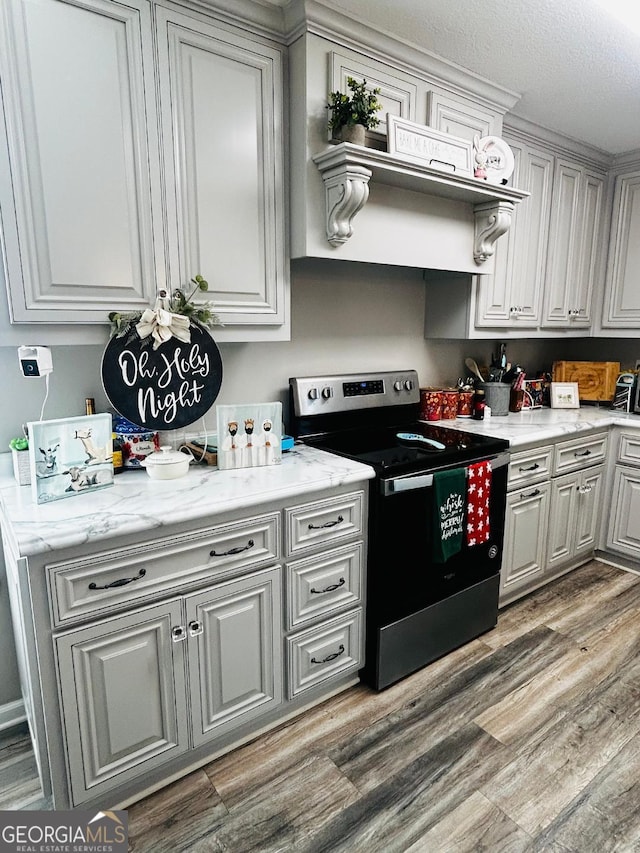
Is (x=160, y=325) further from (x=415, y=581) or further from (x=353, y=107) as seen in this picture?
(x=415, y=581)

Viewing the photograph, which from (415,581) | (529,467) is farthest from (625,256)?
(415,581)

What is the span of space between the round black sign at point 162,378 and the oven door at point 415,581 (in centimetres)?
72

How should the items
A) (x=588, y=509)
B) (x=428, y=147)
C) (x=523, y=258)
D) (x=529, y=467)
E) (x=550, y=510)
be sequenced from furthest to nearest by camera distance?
1. (x=588, y=509)
2. (x=523, y=258)
3. (x=550, y=510)
4. (x=529, y=467)
5. (x=428, y=147)

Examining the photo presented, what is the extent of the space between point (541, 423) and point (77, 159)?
2394 mm

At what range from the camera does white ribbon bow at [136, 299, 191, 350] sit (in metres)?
1.60

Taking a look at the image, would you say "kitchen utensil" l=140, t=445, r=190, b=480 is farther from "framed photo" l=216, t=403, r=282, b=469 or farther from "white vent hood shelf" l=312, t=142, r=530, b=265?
"white vent hood shelf" l=312, t=142, r=530, b=265

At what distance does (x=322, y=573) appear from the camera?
1800 mm

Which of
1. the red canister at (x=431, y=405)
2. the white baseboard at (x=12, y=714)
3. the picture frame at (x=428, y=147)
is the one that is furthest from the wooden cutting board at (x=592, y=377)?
the white baseboard at (x=12, y=714)

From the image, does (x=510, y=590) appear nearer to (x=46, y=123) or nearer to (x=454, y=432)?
(x=454, y=432)

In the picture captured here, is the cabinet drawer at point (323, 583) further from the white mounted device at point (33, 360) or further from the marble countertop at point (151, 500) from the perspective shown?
the white mounted device at point (33, 360)

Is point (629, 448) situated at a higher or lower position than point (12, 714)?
higher

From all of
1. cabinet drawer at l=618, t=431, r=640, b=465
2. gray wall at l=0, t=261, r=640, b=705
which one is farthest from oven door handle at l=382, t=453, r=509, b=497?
cabinet drawer at l=618, t=431, r=640, b=465

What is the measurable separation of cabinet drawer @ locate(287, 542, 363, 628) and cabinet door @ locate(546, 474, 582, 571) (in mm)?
1351

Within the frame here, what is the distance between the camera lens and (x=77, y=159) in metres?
1.46
